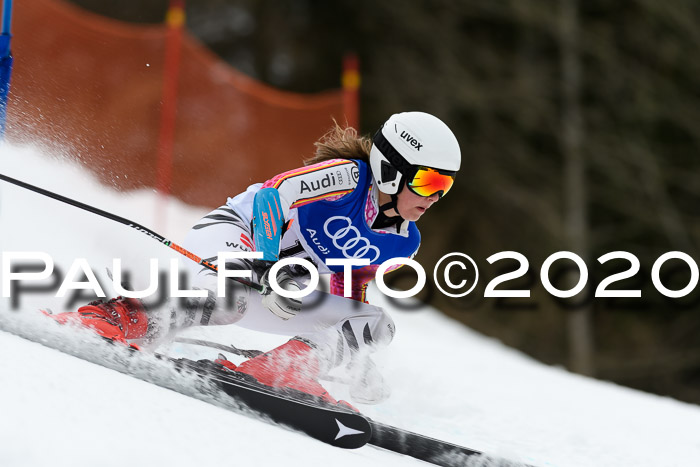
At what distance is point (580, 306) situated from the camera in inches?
468

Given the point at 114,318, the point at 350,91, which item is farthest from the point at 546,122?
Result: the point at 114,318

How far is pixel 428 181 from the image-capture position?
123 inches

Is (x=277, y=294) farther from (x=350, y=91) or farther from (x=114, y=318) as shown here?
(x=350, y=91)

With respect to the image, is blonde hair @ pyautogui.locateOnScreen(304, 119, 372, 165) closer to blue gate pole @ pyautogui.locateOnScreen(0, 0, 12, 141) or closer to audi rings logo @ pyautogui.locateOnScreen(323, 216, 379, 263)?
audi rings logo @ pyautogui.locateOnScreen(323, 216, 379, 263)

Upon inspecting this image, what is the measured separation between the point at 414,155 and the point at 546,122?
33.3ft

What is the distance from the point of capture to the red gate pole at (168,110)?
538 centimetres

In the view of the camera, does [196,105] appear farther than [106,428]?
Yes

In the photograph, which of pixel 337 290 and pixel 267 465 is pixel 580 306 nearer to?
pixel 337 290

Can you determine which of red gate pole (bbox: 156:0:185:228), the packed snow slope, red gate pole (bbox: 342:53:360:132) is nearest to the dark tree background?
red gate pole (bbox: 342:53:360:132)

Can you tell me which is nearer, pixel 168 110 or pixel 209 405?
pixel 209 405

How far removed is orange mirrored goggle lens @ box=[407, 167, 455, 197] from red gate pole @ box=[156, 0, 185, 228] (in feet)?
8.62

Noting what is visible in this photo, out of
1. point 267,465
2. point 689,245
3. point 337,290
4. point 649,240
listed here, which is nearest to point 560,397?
point 337,290

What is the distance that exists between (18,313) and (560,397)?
3.38m

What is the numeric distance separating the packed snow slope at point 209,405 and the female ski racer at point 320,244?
26 cm
